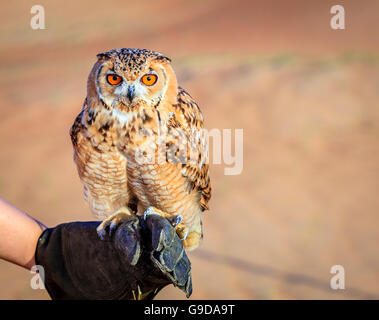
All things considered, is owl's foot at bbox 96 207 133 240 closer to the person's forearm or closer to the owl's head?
the person's forearm

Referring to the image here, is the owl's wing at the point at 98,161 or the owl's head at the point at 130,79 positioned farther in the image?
the owl's wing at the point at 98,161

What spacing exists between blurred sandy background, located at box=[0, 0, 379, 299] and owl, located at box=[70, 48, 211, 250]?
8.41ft

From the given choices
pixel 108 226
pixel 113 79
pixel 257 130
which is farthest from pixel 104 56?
pixel 257 130

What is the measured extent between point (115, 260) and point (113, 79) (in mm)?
1051

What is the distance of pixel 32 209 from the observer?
6.73 meters

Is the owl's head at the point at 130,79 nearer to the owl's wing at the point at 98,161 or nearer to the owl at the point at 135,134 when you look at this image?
the owl at the point at 135,134

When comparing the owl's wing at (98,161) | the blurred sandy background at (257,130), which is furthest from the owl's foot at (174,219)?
the blurred sandy background at (257,130)

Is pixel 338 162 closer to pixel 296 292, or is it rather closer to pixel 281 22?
pixel 296 292

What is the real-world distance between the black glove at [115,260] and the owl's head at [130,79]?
683 millimetres

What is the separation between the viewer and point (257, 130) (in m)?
8.44

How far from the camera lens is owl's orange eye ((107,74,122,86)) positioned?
96.6 inches

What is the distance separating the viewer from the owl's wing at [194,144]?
270 cm

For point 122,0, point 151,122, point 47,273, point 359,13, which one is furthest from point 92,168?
point 122,0

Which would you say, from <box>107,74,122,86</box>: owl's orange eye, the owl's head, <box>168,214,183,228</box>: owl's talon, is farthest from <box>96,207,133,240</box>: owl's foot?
<box>107,74,122,86</box>: owl's orange eye
